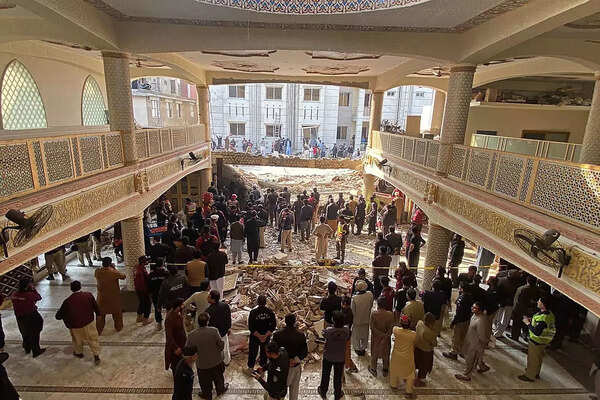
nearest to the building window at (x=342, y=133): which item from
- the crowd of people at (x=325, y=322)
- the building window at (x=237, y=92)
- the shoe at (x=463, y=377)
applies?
the building window at (x=237, y=92)

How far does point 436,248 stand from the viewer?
802 centimetres

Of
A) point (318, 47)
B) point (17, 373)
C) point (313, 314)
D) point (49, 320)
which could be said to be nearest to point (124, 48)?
point (318, 47)

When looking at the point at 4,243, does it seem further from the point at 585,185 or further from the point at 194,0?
the point at 585,185

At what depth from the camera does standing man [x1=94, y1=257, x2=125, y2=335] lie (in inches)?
225

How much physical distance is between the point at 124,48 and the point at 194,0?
2289mm

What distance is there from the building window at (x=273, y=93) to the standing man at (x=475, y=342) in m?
28.2

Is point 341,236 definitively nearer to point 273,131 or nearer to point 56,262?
point 56,262

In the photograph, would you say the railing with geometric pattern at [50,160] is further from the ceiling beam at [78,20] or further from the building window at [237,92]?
the building window at [237,92]

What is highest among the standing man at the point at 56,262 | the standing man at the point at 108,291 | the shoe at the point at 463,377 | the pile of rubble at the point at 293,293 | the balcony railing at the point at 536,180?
the balcony railing at the point at 536,180

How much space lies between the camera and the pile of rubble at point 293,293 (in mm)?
6508

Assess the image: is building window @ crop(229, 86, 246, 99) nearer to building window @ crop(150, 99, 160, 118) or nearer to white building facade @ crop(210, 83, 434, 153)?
white building facade @ crop(210, 83, 434, 153)

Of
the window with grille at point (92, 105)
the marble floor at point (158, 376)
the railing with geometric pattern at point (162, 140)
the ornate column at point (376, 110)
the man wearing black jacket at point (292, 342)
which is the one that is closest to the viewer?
the man wearing black jacket at point (292, 342)

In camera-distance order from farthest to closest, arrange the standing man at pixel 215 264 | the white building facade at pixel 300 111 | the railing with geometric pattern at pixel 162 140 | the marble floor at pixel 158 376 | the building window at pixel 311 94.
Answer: the white building facade at pixel 300 111, the building window at pixel 311 94, the railing with geometric pattern at pixel 162 140, the standing man at pixel 215 264, the marble floor at pixel 158 376

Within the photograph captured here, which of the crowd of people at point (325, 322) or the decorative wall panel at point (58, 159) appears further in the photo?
the decorative wall panel at point (58, 159)
